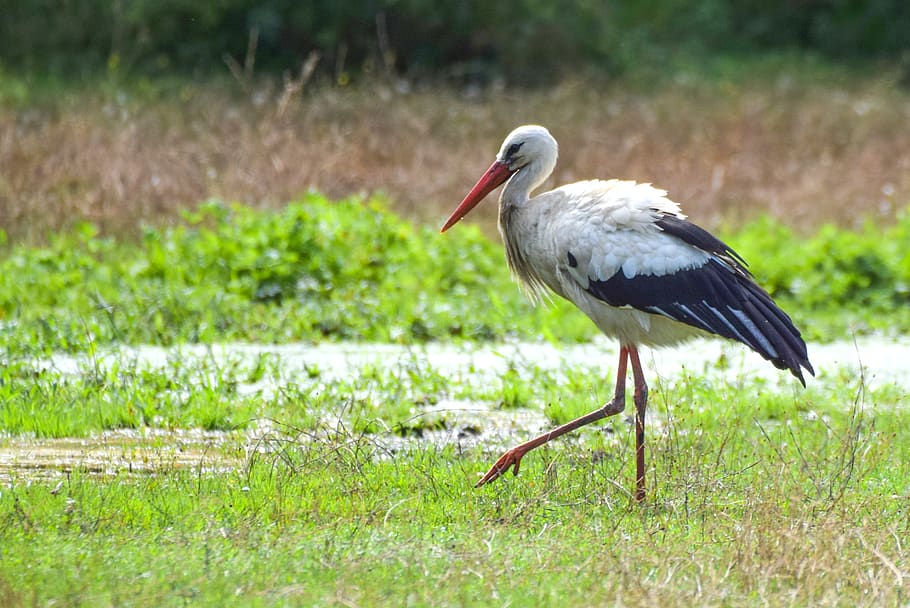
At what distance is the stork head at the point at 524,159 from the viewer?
6.28 metres

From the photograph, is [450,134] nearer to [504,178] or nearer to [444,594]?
[504,178]

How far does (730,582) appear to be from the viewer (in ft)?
13.2

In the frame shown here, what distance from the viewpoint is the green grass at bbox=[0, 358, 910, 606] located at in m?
3.86

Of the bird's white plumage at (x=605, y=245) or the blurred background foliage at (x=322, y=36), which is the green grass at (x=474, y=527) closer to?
the bird's white plumage at (x=605, y=245)

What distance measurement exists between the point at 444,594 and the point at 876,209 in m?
10.4

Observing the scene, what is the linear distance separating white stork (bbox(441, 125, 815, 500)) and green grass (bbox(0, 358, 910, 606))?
37 centimetres

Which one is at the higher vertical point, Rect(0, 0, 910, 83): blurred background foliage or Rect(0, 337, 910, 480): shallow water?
Rect(0, 0, 910, 83): blurred background foliage

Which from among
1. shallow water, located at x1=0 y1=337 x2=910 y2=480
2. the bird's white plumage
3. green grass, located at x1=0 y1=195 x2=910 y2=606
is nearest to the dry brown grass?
green grass, located at x1=0 y1=195 x2=910 y2=606

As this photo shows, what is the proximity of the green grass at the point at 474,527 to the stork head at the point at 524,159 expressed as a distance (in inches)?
49.3

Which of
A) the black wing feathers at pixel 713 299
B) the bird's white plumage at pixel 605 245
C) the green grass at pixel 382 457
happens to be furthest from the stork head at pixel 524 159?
the green grass at pixel 382 457

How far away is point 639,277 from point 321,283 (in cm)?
436

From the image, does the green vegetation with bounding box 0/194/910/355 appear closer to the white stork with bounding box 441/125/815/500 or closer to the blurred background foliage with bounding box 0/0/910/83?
the white stork with bounding box 441/125/815/500

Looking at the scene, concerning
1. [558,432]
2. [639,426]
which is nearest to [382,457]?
[558,432]

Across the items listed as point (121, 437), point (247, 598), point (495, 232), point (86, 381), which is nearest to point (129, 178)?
point (495, 232)
